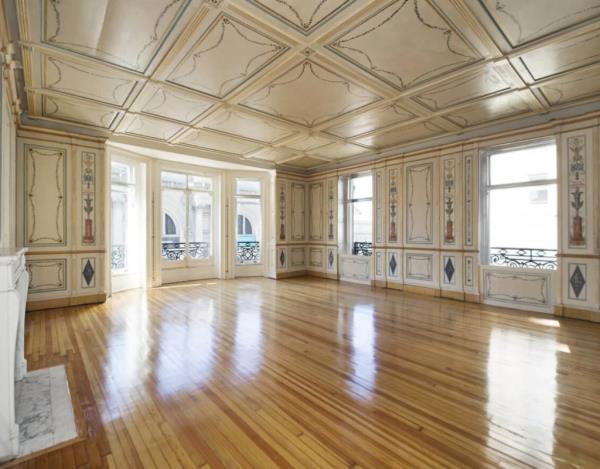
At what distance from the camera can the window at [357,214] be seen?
7676 millimetres

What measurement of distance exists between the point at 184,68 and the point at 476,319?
4979mm

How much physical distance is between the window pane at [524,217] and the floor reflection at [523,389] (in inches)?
81.1

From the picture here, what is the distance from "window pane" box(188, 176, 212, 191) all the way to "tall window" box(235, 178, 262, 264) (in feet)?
2.37

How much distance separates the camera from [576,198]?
459 cm

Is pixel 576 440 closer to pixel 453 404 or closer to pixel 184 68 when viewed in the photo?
pixel 453 404

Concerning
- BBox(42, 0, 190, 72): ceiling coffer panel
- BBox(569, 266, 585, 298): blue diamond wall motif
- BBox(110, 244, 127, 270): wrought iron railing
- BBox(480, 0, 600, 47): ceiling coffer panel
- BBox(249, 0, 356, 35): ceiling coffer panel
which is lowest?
BBox(569, 266, 585, 298): blue diamond wall motif

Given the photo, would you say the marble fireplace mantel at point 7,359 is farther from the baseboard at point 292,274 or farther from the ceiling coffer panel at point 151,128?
the baseboard at point 292,274

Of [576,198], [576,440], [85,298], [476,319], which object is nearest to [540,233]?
[576,198]

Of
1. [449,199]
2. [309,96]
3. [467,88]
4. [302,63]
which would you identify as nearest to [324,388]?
[302,63]

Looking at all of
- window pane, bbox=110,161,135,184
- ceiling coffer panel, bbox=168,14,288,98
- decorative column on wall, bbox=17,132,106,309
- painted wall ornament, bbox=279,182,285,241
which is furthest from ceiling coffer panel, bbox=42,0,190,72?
painted wall ornament, bbox=279,182,285,241

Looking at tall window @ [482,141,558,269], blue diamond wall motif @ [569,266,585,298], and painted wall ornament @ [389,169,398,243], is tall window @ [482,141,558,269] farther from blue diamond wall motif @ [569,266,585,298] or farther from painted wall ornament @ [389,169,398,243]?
painted wall ornament @ [389,169,398,243]

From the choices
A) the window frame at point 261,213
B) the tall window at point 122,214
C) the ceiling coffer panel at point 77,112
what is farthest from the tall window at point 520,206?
the tall window at point 122,214

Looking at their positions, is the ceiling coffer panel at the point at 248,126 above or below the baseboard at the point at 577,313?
above

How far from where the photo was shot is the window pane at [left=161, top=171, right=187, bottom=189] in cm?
735
